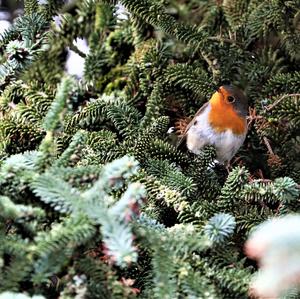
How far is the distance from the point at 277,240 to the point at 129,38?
4.57ft

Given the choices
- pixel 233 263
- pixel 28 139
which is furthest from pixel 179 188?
pixel 28 139

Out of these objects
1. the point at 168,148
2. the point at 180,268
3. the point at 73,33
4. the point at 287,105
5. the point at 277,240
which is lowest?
the point at 277,240

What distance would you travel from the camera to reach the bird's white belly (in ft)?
6.45

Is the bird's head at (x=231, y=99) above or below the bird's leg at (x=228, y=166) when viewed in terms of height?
above

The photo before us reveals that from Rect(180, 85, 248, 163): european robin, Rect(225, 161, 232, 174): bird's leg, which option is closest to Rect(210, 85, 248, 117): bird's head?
Rect(180, 85, 248, 163): european robin

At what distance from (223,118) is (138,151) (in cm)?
102

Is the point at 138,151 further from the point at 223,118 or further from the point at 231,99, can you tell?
the point at 223,118

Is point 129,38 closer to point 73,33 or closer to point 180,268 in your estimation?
point 73,33

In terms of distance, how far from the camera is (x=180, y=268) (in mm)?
1010

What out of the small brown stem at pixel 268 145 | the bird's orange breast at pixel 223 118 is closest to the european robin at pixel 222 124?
the bird's orange breast at pixel 223 118

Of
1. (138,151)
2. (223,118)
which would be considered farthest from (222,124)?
(138,151)

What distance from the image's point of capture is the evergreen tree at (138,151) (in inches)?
36.9

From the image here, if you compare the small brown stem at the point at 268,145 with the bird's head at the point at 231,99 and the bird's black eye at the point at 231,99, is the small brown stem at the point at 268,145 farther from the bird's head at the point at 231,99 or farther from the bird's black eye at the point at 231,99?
the bird's black eye at the point at 231,99

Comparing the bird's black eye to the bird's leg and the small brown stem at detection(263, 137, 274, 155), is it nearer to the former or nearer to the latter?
the bird's leg
